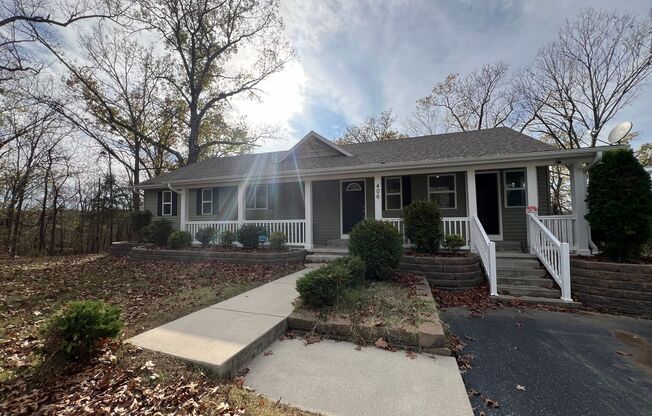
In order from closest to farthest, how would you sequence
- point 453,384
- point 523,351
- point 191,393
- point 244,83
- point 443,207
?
1. point 191,393
2. point 453,384
3. point 523,351
4. point 443,207
5. point 244,83

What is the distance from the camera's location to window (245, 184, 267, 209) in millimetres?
12168

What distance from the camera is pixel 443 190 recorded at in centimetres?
955

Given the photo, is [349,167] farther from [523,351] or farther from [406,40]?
[523,351]

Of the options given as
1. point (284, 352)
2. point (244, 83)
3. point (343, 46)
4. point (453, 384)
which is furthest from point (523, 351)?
point (244, 83)

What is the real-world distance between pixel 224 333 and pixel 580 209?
29.2 ft

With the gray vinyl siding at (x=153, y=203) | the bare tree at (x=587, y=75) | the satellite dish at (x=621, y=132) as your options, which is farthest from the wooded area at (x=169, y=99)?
the satellite dish at (x=621, y=132)

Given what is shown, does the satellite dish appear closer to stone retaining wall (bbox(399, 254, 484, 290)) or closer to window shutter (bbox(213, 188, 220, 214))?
stone retaining wall (bbox(399, 254, 484, 290))

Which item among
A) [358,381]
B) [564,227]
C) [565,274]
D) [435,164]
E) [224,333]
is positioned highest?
[435,164]

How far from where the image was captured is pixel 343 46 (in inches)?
400

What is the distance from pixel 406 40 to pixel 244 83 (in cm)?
→ 1403

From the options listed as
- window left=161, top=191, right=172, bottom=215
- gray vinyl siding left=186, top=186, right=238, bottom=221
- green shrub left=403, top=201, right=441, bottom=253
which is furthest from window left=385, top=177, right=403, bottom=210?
window left=161, top=191, right=172, bottom=215

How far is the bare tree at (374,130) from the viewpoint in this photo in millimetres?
24469

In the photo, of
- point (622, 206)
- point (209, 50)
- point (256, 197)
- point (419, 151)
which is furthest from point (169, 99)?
point (622, 206)

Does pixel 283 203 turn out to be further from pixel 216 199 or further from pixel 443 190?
pixel 443 190
